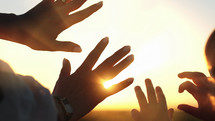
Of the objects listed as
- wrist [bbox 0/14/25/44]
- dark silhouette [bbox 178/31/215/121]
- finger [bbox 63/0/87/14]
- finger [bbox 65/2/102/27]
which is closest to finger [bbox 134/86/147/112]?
dark silhouette [bbox 178/31/215/121]

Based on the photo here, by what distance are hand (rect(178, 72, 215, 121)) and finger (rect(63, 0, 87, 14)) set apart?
1.65m

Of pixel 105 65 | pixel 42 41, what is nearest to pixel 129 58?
pixel 105 65

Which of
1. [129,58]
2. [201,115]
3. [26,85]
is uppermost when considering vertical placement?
[129,58]

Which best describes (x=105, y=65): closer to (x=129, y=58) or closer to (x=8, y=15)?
(x=129, y=58)

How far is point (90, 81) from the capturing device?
2.05 metres

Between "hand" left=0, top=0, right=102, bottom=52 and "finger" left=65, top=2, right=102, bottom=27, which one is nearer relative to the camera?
"hand" left=0, top=0, right=102, bottom=52

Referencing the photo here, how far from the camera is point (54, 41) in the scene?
2.17 m

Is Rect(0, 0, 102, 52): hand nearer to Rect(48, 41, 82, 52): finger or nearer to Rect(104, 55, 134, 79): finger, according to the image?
Rect(48, 41, 82, 52): finger

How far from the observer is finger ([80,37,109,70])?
7.10ft

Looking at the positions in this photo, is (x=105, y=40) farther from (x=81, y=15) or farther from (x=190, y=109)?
(x=190, y=109)

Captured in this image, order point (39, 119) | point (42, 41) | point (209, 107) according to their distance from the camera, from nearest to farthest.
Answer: point (39, 119), point (42, 41), point (209, 107)

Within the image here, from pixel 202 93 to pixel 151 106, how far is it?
0.96 m

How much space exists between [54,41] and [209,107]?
220 centimetres

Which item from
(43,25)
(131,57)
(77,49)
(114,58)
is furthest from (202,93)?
(43,25)
